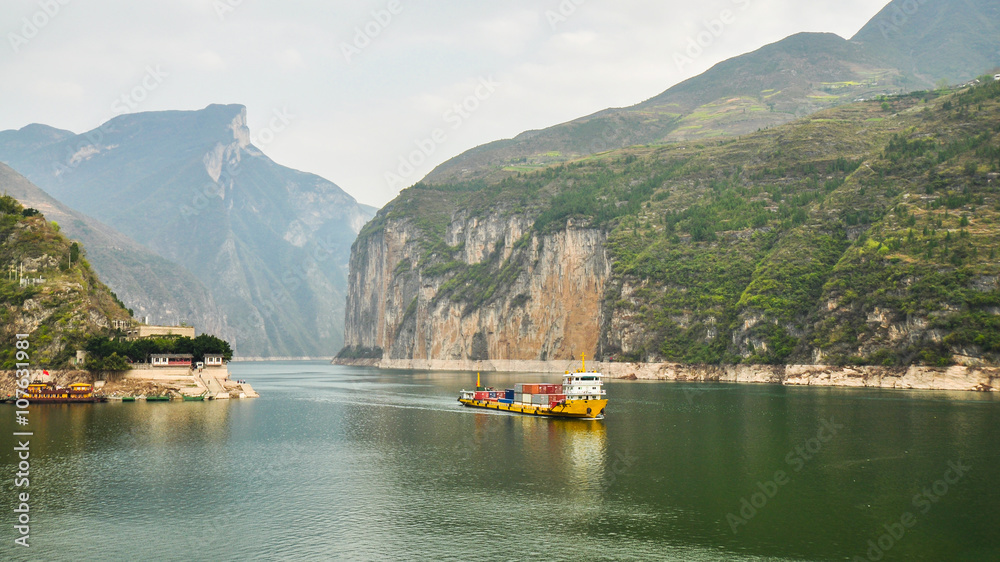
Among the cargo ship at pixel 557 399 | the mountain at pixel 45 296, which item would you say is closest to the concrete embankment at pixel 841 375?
the cargo ship at pixel 557 399

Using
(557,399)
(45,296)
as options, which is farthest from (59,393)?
(557,399)

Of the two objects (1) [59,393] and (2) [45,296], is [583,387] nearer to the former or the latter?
(1) [59,393]

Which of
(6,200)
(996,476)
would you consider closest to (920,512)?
(996,476)

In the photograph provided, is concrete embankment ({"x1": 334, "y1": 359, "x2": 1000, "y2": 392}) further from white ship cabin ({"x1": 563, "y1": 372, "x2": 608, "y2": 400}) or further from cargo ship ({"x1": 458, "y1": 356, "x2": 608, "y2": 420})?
white ship cabin ({"x1": 563, "y1": 372, "x2": 608, "y2": 400})

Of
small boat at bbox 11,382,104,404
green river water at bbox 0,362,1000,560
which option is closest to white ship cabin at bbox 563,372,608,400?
green river water at bbox 0,362,1000,560

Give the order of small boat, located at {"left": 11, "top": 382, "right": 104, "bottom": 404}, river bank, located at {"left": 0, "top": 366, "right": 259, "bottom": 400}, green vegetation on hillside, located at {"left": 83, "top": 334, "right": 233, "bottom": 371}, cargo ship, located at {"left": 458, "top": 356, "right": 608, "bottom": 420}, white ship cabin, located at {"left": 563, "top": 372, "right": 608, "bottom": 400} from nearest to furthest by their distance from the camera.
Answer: cargo ship, located at {"left": 458, "top": 356, "right": 608, "bottom": 420} < white ship cabin, located at {"left": 563, "top": 372, "right": 608, "bottom": 400} < small boat, located at {"left": 11, "top": 382, "right": 104, "bottom": 404} < river bank, located at {"left": 0, "top": 366, "right": 259, "bottom": 400} < green vegetation on hillside, located at {"left": 83, "top": 334, "right": 233, "bottom": 371}
